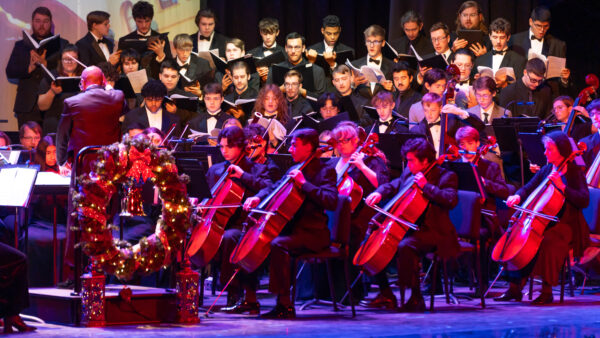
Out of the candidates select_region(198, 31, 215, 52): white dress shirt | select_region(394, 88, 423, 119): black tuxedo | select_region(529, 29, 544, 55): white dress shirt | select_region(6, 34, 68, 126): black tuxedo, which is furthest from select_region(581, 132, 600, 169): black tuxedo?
select_region(6, 34, 68, 126): black tuxedo

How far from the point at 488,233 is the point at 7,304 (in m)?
3.32

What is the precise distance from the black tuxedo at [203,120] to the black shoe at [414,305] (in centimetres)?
323

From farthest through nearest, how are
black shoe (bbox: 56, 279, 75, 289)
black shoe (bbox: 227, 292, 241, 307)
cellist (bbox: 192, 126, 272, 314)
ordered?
1. black shoe (bbox: 227, 292, 241, 307)
2. cellist (bbox: 192, 126, 272, 314)
3. black shoe (bbox: 56, 279, 75, 289)

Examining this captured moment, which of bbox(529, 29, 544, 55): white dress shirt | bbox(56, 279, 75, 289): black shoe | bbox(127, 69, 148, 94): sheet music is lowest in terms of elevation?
bbox(56, 279, 75, 289): black shoe

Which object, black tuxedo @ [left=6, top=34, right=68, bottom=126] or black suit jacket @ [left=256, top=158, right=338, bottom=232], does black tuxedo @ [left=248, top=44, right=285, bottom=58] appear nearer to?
black tuxedo @ [left=6, top=34, right=68, bottom=126]

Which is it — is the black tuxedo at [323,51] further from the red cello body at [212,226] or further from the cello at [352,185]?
the red cello body at [212,226]

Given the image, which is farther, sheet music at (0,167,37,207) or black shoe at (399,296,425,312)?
black shoe at (399,296,425,312)

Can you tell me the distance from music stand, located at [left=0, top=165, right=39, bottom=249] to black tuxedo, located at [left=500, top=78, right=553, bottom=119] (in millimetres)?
4754

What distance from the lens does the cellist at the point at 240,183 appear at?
5668 mm

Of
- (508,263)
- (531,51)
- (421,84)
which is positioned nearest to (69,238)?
(508,263)

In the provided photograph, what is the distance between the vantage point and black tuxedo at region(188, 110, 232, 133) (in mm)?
8312

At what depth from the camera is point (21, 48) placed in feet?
31.3

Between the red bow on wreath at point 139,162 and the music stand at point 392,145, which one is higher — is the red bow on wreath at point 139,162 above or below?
below

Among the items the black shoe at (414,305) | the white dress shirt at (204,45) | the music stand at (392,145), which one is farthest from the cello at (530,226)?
the white dress shirt at (204,45)
